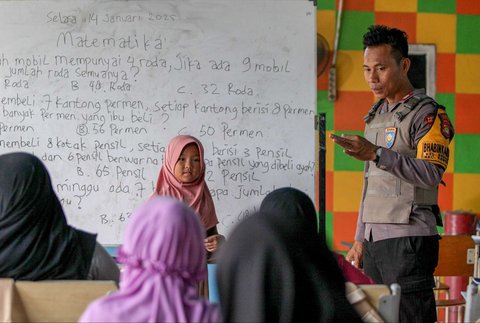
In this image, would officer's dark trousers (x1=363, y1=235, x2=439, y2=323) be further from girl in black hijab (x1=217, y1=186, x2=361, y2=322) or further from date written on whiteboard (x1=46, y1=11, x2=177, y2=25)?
date written on whiteboard (x1=46, y1=11, x2=177, y2=25)

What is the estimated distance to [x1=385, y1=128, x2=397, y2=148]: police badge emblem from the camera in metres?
2.52

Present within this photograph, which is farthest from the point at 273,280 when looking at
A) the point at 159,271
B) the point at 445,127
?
the point at 445,127

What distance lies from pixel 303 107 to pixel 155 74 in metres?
0.75

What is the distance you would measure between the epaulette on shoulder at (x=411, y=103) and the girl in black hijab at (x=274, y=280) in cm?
115

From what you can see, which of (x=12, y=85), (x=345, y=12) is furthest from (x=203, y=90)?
(x=345, y=12)

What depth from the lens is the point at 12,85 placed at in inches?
122

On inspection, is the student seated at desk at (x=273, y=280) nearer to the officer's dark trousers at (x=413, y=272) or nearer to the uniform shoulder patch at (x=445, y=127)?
the officer's dark trousers at (x=413, y=272)

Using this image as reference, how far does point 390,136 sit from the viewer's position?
8.30 ft

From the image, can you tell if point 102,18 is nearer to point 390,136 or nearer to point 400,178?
point 390,136

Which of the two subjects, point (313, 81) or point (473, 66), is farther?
point (473, 66)

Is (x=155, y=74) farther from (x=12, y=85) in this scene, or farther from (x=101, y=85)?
(x=12, y=85)

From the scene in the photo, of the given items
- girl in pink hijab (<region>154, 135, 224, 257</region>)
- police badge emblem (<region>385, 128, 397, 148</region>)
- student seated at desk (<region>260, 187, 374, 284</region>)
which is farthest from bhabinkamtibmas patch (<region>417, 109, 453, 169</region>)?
girl in pink hijab (<region>154, 135, 224, 257</region>)

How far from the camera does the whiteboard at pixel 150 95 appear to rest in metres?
3.11

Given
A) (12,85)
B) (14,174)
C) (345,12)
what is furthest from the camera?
(345,12)
